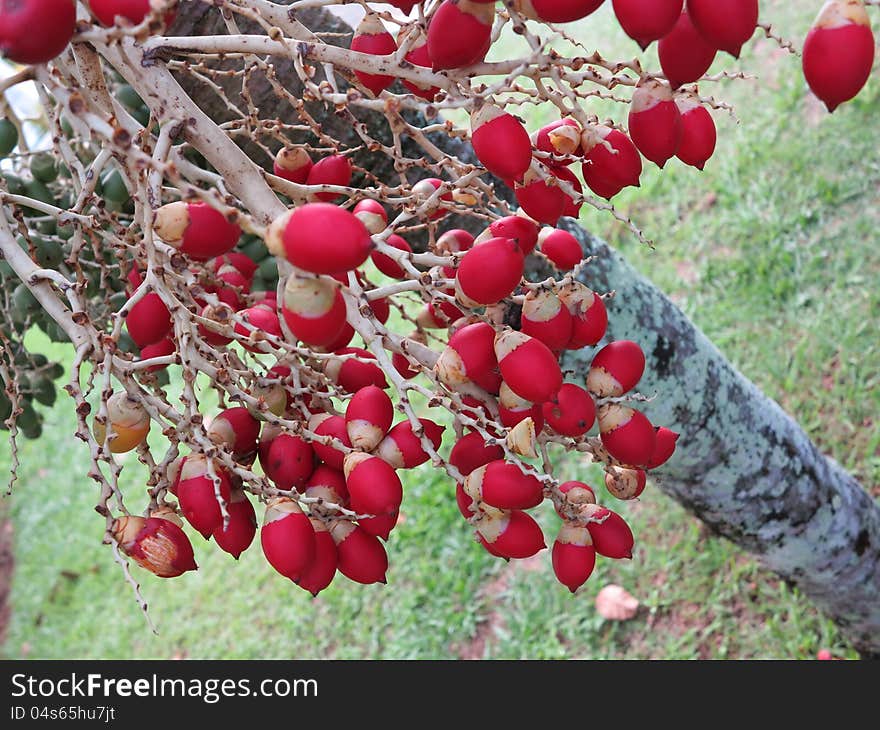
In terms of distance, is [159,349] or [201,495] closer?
[201,495]

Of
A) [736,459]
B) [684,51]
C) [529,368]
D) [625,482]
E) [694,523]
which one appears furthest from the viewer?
[694,523]

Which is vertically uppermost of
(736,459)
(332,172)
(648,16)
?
(648,16)

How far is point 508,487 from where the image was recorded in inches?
31.4

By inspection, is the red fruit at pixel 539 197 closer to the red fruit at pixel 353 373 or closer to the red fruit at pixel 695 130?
the red fruit at pixel 695 130

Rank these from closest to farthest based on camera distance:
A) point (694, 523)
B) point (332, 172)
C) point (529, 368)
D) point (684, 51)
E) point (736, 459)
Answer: point (684, 51) < point (529, 368) < point (332, 172) < point (736, 459) < point (694, 523)

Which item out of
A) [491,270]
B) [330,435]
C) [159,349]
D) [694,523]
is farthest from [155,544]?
[694,523]

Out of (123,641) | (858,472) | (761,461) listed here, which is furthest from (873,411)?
(123,641)

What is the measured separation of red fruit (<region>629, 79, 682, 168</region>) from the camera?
76 centimetres

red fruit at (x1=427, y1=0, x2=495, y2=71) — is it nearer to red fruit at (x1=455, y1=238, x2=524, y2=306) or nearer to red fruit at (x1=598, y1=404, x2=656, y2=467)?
red fruit at (x1=455, y1=238, x2=524, y2=306)

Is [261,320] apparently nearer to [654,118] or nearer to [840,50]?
[654,118]

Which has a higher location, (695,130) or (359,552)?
(695,130)

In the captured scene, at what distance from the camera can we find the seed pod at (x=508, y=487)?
795 millimetres

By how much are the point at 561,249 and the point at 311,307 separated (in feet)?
1.60

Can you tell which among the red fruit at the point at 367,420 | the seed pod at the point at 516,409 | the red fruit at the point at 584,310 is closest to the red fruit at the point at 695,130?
the red fruit at the point at 584,310
